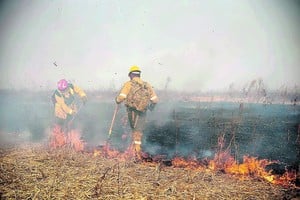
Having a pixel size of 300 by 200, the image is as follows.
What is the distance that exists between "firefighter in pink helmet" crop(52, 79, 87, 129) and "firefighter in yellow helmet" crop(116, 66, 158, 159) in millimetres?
2195

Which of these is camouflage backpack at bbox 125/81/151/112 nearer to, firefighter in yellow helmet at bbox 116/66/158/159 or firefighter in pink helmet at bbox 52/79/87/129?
firefighter in yellow helmet at bbox 116/66/158/159

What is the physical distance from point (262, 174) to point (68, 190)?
410 cm

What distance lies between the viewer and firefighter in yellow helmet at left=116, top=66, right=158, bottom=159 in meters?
8.33

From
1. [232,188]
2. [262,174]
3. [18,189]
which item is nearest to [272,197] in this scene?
[232,188]

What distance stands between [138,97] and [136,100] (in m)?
0.11

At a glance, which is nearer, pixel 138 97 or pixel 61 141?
pixel 138 97

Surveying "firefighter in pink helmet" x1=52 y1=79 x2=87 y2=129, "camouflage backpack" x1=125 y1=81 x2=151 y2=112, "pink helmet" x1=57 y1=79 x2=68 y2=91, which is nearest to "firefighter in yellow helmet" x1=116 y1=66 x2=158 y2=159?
"camouflage backpack" x1=125 y1=81 x2=151 y2=112

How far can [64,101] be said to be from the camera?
996 centimetres

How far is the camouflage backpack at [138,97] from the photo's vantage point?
8.33 meters

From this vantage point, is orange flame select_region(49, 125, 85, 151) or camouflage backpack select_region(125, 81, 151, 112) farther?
orange flame select_region(49, 125, 85, 151)

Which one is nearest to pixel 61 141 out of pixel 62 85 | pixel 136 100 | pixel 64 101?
pixel 64 101

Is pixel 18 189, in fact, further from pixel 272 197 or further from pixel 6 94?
pixel 6 94

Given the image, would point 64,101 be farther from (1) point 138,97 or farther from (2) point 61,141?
(1) point 138,97

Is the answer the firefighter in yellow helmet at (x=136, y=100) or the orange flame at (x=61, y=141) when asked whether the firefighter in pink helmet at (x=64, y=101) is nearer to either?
the orange flame at (x=61, y=141)
